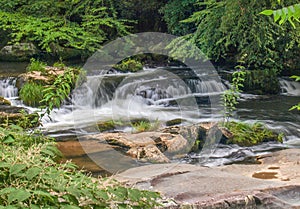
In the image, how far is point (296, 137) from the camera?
7.81 m

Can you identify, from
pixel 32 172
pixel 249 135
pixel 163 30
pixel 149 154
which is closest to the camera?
pixel 32 172

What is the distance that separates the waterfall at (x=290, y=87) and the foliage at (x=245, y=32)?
1.49 ft

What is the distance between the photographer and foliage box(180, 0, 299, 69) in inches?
383

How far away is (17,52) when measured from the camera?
12.8 m

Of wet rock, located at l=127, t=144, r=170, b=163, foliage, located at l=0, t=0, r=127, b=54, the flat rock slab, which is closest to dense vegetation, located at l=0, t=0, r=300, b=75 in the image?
foliage, located at l=0, t=0, r=127, b=54

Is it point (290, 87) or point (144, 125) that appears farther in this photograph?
point (290, 87)

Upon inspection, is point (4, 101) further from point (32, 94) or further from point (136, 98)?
point (136, 98)

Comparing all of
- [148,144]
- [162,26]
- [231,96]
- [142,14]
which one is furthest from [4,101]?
[162,26]

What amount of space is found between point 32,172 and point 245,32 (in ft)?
29.7

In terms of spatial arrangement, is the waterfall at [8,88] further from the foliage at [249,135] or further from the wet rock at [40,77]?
the foliage at [249,135]

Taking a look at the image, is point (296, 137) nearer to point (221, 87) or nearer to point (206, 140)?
point (206, 140)

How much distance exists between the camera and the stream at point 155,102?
8.44m

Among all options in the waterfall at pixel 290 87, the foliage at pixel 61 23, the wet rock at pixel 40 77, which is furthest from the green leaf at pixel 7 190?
the foliage at pixel 61 23

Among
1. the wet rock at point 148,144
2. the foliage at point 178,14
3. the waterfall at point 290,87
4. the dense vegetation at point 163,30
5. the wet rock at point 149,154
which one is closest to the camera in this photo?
the wet rock at point 149,154
